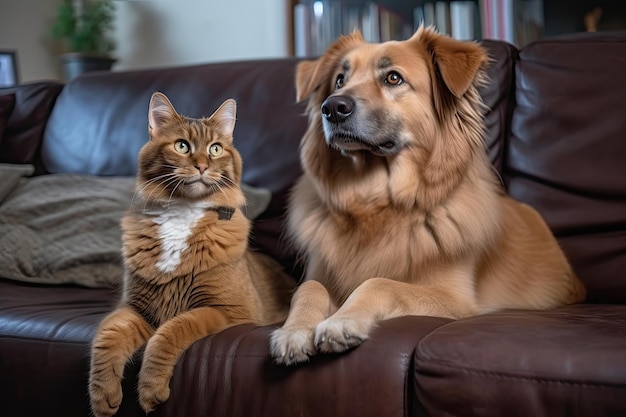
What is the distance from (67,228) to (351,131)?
1.00m

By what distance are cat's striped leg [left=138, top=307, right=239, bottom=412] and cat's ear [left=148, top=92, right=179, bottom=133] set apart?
443mm

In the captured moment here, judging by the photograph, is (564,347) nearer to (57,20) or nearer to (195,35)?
(195,35)

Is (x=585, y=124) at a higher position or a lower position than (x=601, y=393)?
higher

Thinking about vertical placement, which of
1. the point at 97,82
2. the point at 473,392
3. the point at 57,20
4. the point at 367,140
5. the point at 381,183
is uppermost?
the point at 57,20

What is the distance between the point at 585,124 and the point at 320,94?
2.46 feet

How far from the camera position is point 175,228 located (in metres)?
1.58

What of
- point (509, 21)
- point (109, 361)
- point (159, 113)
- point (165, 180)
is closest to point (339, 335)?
point (109, 361)

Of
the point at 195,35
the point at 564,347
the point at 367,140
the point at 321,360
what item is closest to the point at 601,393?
the point at 564,347

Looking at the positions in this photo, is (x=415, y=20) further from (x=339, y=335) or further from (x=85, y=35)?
(x=339, y=335)

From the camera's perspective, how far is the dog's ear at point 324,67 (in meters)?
1.93

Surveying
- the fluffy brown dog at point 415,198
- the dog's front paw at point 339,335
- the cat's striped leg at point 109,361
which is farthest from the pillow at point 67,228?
the dog's front paw at point 339,335

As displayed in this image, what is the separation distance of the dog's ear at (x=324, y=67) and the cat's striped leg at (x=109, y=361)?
2.66ft

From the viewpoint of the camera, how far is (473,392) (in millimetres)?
1136

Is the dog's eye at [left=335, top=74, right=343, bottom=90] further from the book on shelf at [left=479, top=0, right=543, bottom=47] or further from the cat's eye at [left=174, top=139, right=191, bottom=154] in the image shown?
the book on shelf at [left=479, top=0, right=543, bottom=47]
